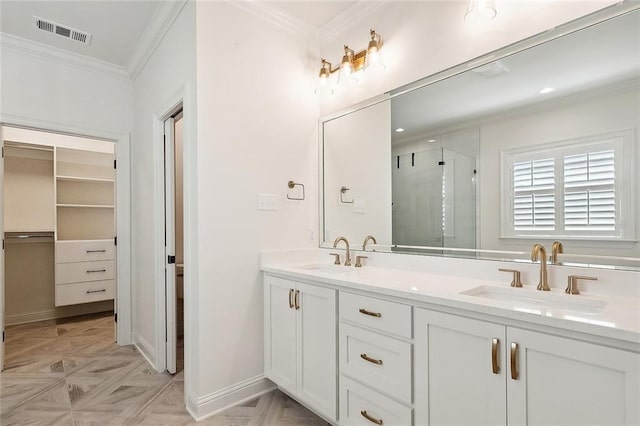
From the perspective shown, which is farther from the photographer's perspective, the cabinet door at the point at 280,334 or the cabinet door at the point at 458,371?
the cabinet door at the point at 280,334

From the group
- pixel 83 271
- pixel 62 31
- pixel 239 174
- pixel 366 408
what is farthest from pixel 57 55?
pixel 366 408

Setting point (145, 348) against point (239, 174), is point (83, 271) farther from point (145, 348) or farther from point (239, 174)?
point (239, 174)

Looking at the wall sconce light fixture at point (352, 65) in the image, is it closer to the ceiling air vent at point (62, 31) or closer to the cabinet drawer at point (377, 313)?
the cabinet drawer at point (377, 313)

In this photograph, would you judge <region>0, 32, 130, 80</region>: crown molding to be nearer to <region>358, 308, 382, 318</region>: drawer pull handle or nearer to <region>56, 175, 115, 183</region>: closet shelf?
<region>56, 175, 115, 183</region>: closet shelf

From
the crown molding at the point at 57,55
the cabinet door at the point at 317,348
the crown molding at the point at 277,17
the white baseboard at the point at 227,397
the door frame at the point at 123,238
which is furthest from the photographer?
the door frame at the point at 123,238

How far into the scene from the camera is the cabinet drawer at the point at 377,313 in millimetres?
1429

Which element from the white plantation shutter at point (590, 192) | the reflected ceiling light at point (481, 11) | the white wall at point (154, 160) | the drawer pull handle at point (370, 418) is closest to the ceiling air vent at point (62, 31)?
the white wall at point (154, 160)

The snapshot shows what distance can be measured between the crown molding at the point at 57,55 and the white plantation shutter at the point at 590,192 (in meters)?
3.72

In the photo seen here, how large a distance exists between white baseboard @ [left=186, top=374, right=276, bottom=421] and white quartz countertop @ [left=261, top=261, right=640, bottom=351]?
2.57ft

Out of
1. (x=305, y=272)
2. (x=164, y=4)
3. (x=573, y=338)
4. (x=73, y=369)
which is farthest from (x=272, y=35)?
(x=73, y=369)

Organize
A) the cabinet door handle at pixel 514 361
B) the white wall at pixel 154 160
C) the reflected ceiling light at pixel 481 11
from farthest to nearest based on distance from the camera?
the white wall at pixel 154 160, the reflected ceiling light at pixel 481 11, the cabinet door handle at pixel 514 361

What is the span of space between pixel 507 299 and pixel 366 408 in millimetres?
828

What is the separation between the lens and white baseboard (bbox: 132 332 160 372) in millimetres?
2729

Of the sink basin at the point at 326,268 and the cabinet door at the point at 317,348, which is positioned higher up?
the sink basin at the point at 326,268
